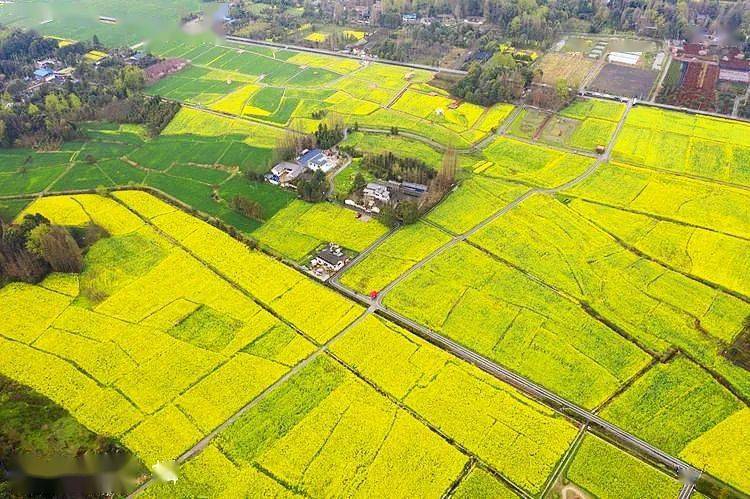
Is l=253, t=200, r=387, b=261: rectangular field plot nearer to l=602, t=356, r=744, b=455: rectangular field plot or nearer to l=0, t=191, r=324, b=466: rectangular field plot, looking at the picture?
l=0, t=191, r=324, b=466: rectangular field plot

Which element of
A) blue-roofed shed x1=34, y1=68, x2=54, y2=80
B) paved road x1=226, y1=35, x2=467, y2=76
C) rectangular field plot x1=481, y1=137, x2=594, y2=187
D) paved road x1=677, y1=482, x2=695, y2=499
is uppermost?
paved road x1=226, y1=35, x2=467, y2=76

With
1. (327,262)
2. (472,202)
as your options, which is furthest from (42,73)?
(472,202)

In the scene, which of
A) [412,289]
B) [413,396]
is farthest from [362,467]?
[412,289]

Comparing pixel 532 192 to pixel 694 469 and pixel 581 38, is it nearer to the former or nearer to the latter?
pixel 694 469

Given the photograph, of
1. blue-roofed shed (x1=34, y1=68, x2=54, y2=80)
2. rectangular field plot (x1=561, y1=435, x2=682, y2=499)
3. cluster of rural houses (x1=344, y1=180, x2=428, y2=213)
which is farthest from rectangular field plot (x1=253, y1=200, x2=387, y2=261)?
blue-roofed shed (x1=34, y1=68, x2=54, y2=80)

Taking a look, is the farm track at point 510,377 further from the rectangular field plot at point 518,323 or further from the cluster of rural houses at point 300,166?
the cluster of rural houses at point 300,166

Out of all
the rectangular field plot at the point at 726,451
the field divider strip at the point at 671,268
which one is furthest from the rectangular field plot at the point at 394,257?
the rectangular field plot at the point at 726,451
